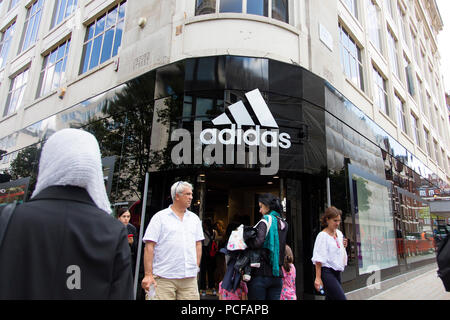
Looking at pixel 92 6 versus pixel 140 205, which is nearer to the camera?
pixel 140 205

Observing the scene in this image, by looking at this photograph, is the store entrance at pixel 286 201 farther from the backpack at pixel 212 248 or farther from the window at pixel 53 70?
the window at pixel 53 70

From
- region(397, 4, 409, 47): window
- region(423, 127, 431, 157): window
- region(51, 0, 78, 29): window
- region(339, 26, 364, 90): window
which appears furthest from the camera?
region(423, 127, 431, 157): window

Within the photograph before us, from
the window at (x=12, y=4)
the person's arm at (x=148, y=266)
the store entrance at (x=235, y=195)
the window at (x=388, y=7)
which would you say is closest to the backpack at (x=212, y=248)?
the store entrance at (x=235, y=195)

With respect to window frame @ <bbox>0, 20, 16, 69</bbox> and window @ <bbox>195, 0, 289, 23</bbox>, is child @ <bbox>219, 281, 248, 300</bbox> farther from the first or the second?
window frame @ <bbox>0, 20, 16, 69</bbox>

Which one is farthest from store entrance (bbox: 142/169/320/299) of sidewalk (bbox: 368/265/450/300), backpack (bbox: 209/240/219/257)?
sidewalk (bbox: 368/265/450/300)

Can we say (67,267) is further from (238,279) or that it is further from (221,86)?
(221,86)

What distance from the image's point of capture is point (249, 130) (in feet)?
22.4

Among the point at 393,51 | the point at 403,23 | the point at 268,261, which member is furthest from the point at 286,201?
the point at 403,23

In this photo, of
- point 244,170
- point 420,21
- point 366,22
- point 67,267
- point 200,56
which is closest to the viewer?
point 67,267

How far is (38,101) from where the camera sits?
13.2 meters

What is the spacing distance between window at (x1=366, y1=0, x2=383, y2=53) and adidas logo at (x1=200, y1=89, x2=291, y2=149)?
943 centimetres

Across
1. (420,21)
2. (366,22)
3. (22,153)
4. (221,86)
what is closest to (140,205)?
(221,86)

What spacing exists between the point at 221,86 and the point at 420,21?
25984 millimetres

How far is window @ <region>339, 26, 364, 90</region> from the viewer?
10.6 meters
